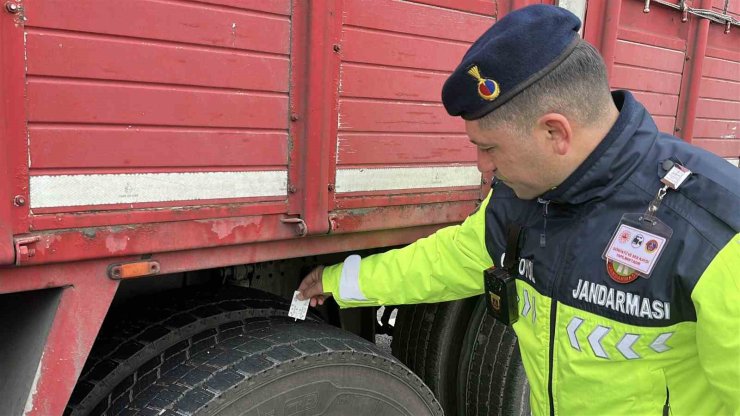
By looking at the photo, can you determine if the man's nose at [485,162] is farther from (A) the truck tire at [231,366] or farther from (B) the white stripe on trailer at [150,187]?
(A) the truck tire at [231,366]

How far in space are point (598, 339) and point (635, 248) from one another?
228 millimetres

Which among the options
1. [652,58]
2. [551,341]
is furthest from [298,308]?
[652,58]

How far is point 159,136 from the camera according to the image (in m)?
1.49

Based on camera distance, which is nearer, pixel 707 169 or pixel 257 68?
pixel 707 169

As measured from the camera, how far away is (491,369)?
2.54 meters

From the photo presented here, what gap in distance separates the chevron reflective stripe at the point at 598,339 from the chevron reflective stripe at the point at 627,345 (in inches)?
1.4

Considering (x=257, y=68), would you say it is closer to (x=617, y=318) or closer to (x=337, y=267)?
(x=337, y=267)

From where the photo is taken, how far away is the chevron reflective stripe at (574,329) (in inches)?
57.3

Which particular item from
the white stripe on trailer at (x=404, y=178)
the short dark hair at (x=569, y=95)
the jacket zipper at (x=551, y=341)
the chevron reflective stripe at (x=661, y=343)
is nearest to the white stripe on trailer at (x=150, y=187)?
the white stripe on trailer at (x=404, y=178)

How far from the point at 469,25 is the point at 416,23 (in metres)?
0.27

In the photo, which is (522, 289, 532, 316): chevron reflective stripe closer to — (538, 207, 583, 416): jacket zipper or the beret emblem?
(538, 207, 583, 416): jacket zipper

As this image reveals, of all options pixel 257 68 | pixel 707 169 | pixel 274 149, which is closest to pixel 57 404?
pixel 274 149

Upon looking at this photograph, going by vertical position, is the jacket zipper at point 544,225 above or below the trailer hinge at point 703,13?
below

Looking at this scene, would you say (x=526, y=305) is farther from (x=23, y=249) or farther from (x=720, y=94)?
(x=720, y=94)
